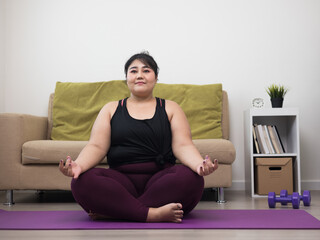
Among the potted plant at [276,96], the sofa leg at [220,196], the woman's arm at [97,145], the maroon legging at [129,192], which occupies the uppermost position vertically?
the potted plant at [276,96]

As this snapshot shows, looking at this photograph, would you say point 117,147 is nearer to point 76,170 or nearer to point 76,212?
point 76,170

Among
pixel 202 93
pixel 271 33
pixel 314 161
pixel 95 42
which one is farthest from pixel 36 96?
pixel 314 161

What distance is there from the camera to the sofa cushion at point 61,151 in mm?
2766

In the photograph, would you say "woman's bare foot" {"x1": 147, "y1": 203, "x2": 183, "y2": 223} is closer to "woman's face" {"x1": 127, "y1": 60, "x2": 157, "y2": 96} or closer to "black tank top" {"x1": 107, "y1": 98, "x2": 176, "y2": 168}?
"black tank top" {"x1": 107, "y1": 98, "x2": 176, "y2": 168}

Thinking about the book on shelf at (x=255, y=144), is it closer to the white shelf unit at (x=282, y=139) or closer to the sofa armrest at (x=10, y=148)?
the white shelf unit at (x=282, y=139)

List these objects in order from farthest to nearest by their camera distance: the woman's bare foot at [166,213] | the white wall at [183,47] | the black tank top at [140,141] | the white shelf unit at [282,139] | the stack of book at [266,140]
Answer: the white wall at [183,47]
the stack of book at [266,140]
the white shelf unit at [282,139]
the black tank top at [140,141]
the woman's bare foot at [166,213]

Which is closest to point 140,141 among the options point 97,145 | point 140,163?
point 140,163

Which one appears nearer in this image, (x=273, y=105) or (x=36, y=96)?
(x=273, y=105)

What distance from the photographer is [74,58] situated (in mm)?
3760

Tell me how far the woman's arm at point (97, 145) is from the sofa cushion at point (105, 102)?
1178mm

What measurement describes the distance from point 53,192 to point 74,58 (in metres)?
1.18

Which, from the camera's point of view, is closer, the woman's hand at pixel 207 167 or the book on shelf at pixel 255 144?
the woman's hand at pixel 207 167

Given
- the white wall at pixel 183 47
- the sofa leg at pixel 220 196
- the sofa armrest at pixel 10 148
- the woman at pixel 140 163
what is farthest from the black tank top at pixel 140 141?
the white wall at pixel 183 47

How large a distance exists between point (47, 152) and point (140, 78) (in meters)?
0.97
